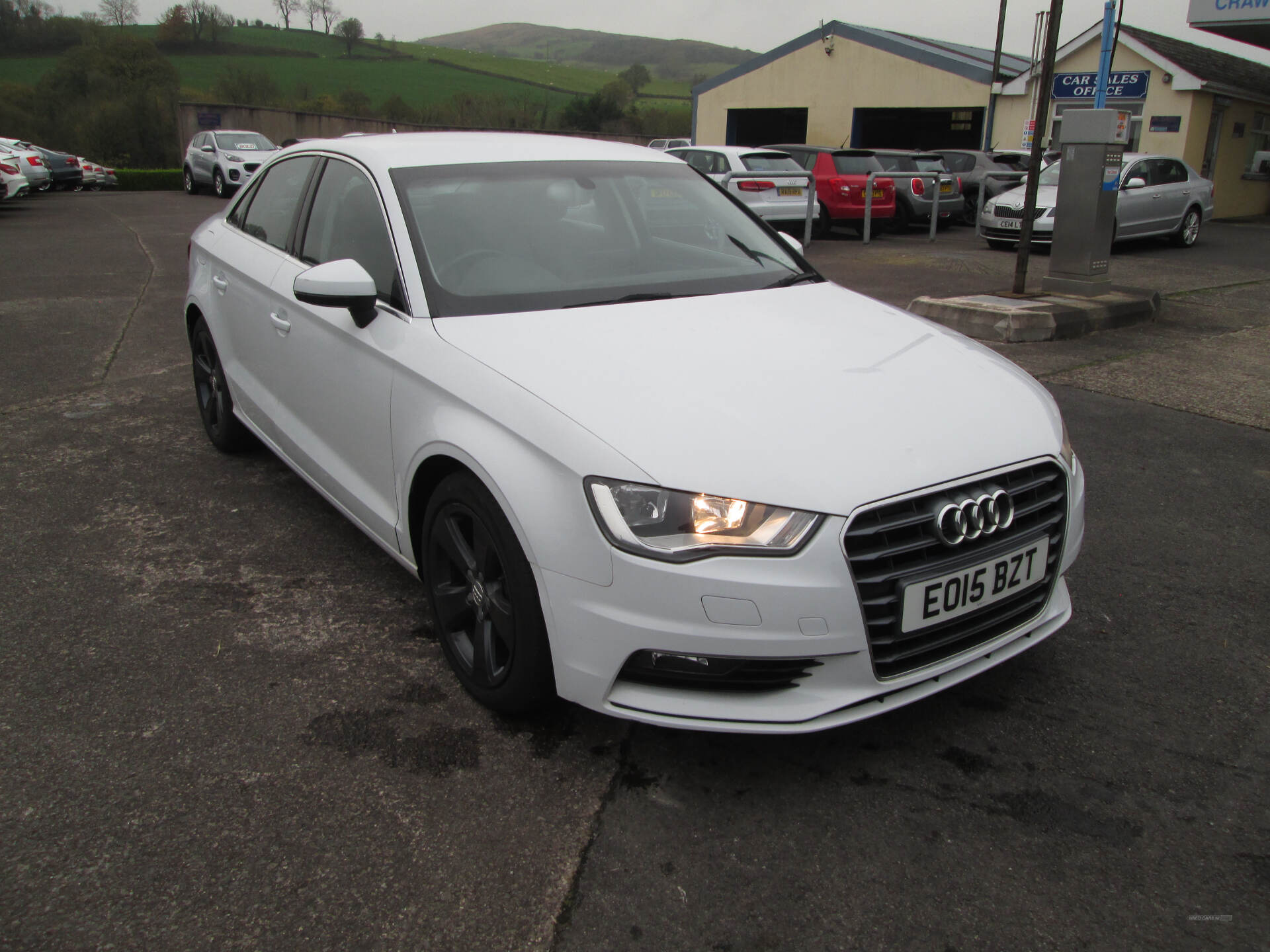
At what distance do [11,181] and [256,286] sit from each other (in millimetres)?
18892

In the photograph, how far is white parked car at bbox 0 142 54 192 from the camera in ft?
66.2

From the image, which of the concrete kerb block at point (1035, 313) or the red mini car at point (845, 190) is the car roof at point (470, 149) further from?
the red mini car at point (845, 190)

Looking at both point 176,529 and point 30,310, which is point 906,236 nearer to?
point 30,310

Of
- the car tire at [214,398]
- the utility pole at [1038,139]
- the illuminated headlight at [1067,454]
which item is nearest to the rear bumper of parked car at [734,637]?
the illuminated headlight at [1067,454]

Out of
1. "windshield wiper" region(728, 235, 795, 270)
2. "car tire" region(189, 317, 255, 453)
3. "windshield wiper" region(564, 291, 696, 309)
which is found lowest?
"car tire" region(189, 317, 255, 453)

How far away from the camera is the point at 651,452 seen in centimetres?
224

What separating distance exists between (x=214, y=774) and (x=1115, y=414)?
205 inches

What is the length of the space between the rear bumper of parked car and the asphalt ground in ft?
0.85

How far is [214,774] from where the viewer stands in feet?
8.05

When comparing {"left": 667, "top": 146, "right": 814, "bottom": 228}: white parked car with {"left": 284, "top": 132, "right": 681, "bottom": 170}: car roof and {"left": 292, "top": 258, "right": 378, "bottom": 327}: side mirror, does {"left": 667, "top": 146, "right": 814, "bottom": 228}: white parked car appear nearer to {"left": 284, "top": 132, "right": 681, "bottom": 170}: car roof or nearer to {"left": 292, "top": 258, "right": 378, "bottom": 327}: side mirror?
{"left": 284, "top": 132, "right": 681, "bottom": 170}: car roof

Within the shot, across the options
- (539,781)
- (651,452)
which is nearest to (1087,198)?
(651,452)

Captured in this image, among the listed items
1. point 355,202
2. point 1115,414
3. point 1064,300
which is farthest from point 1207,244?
point 355,202

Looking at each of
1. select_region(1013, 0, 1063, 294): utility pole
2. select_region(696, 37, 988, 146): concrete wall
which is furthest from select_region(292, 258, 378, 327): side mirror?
select_region(696, 37, 988, 146): concrete wall

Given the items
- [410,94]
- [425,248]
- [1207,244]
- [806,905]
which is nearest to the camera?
[806,905]
